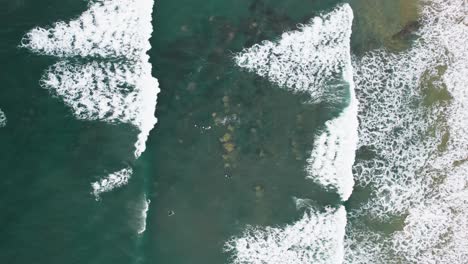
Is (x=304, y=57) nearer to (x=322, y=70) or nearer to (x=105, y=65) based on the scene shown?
(x=322, y=70)

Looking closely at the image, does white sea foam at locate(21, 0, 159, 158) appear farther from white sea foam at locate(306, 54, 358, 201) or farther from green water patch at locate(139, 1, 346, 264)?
white sea foam at locate(306, 54, 358, 201)

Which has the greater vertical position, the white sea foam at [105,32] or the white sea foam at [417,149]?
the white sea foam at [105,32]

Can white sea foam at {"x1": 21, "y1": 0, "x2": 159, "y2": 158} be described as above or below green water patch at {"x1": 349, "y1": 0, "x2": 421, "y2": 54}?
below

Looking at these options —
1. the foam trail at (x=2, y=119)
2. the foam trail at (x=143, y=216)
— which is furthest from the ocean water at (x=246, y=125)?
the foam trail at (x=143, y=216)

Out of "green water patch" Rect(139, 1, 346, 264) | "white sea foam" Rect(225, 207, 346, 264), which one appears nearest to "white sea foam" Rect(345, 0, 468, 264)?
"white sea foam" Rect(225, 207, 346, 264)

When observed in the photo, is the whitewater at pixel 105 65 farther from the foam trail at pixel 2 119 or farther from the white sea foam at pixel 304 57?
the white sea foam at pixel 304 57

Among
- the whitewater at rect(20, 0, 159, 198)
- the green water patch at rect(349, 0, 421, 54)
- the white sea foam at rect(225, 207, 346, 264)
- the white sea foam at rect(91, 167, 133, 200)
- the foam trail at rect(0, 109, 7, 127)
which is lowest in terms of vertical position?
the white sea foam at rect(225, 207, 346, 264)

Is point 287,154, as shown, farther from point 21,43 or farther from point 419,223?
point 21,43
